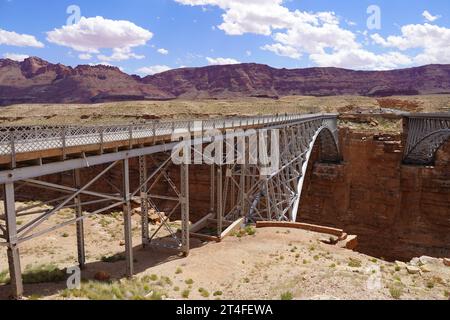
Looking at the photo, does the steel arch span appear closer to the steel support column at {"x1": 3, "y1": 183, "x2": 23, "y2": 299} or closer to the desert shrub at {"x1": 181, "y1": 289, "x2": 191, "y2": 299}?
the desert shrub at {"x1": 181, "y1": 289, "x2": 191, "y2": 299}

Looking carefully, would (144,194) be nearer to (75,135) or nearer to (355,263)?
(75,135)

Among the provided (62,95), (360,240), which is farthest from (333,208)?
(62,95)

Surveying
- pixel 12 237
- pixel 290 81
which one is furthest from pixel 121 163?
pixel 290 81

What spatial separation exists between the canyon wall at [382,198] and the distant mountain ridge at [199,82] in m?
102

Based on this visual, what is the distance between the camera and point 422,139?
41.9 metres

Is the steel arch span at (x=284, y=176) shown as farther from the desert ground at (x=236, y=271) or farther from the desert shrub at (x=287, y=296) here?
the desert shrub at (x=287, y=296)

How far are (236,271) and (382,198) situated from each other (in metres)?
33.2

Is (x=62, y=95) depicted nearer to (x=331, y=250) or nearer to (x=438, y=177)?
(x=438, y=177)

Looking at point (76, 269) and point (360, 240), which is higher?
point (76, 269)

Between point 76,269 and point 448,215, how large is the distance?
129 ft

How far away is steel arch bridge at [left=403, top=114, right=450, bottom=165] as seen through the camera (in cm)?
4197

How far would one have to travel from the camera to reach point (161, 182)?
47.1 m

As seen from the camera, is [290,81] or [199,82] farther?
[199,82]

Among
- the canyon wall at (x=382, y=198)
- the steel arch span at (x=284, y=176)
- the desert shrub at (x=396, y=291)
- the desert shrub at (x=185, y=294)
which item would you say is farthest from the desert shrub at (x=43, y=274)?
the canyon wall at (x=382, y=198)
